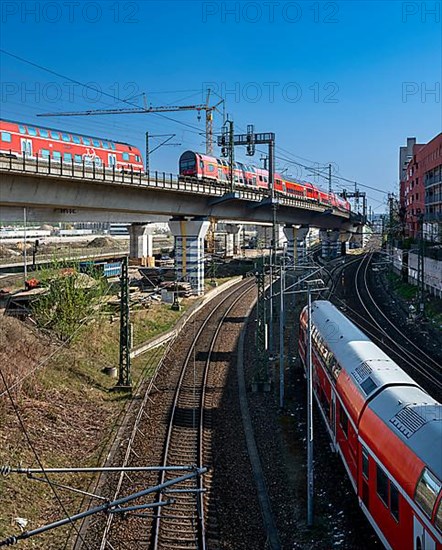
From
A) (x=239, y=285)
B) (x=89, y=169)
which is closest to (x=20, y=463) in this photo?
(x=89, y=169)

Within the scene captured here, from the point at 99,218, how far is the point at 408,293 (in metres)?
24.7

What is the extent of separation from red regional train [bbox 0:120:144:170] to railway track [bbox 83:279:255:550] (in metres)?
11.3

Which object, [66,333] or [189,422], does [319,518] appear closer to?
[189,422]

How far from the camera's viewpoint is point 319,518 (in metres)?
11.7

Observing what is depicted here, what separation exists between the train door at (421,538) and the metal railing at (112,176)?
20908 mm

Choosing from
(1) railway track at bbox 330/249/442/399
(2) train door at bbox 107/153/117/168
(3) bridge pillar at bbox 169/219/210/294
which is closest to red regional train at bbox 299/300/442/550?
(1) railway track at bbox 330/249/442/399

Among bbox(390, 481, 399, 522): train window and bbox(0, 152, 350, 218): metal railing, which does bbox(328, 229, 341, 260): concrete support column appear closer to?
bbox(0, 152, 350, 218): metal railing

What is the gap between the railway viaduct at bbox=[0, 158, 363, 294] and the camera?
2606 centimetres

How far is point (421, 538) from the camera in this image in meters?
7.46

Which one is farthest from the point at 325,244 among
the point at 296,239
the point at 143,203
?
the point at 143,203

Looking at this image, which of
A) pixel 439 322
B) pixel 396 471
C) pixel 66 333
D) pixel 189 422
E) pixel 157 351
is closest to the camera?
pixel 396 471

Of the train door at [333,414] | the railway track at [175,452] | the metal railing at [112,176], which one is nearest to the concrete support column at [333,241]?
the metal railing at [112,176]

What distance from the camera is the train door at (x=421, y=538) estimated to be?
7.12 m

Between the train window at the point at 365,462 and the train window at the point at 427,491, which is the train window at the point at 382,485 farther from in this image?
Result: the train window at the point at 427,491
